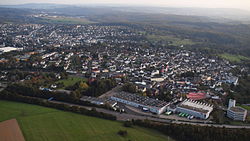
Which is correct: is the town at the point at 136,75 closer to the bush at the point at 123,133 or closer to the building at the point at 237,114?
the building at the point at 237,114

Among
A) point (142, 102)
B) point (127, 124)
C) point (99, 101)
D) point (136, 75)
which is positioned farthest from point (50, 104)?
point (136, 75)

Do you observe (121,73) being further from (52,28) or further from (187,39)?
(52,28)

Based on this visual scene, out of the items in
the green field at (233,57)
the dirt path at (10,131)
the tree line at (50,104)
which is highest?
the green field at (233,57)

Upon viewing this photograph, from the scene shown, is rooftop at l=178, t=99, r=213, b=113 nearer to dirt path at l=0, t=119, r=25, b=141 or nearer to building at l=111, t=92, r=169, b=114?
building at l=111, t=92, r=169, b=114

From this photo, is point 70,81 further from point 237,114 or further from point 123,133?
point 237,114

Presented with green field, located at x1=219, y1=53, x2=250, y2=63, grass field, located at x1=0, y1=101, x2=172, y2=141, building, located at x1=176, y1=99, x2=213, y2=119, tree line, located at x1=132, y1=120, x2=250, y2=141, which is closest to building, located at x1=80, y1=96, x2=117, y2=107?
grass field, located at x1=0, y1=101, x2=172, y2=141

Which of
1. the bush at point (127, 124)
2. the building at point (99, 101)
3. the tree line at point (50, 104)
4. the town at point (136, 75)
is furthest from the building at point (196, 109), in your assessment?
the tree line at point (50, 104)
